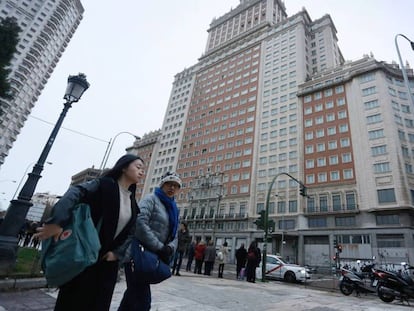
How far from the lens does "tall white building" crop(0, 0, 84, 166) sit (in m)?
65.7

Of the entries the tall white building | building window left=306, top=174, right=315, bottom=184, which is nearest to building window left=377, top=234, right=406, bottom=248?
building window left=306, top=174, right=315, bottom=184

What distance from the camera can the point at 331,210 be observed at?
36312 mm

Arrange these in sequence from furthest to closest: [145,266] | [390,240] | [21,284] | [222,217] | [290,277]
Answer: [222,217] < [390,240] < [290,277] < [21,284] < [145,266]

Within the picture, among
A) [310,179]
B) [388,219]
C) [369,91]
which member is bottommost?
[388,219]

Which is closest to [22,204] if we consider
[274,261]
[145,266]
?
[145,266]

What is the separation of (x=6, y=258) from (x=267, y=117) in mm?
51121

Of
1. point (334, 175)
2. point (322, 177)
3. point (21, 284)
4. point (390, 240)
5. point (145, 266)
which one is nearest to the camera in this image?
point (145, 266)

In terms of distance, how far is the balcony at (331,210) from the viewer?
113ft

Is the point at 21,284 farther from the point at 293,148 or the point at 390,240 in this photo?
the point at 293,148

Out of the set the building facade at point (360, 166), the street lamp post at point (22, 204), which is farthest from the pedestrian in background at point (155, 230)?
the building facade at point (360, 166)

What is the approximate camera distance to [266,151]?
48438 mm

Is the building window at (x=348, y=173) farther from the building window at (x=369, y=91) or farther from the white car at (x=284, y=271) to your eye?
the white car at (x=284, y=271)

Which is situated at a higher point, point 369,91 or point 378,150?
point 369,91

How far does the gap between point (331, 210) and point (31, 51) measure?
8757 centimetres
